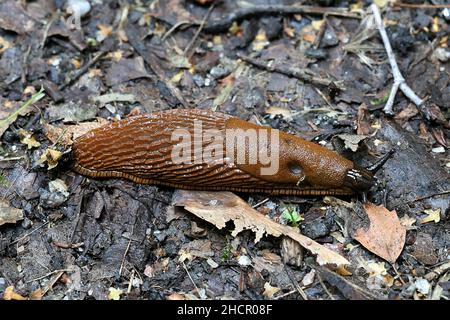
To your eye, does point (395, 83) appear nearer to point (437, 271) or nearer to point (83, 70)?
point (437, 271)

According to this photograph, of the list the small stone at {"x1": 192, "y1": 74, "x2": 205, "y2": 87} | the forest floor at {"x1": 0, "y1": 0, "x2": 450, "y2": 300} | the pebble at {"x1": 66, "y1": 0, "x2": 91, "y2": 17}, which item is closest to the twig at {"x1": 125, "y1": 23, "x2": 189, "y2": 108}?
the forest floor at {"x1": 0, "y1": 0, "x2": 450, "y2": 300}

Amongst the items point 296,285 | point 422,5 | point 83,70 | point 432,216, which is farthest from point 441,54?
point 83,70

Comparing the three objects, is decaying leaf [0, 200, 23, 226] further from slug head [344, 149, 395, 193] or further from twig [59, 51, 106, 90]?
slug head [344, 149, 395, 193]

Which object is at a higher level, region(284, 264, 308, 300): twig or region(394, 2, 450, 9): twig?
region(394, 2, 450, 9): twig

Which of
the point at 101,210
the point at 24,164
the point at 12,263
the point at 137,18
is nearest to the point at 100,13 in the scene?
the point at 137,18

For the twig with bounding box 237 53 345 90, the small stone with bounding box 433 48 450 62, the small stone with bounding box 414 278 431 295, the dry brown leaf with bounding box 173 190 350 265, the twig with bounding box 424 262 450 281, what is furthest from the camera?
the small stone with bounding box 433 48 450 62
